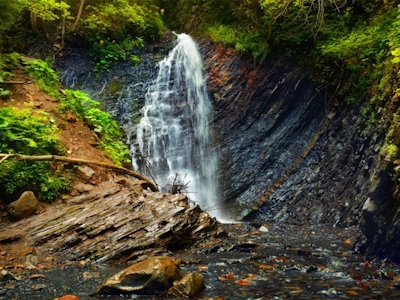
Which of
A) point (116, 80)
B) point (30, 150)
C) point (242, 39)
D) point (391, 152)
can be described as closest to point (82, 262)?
point (30, 150)

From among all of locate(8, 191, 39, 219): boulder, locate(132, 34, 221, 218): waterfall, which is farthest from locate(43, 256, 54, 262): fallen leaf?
locate(132, 34, 221, 218): waterfall

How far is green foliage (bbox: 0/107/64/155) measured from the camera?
21.9 feet

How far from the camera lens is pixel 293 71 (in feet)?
41.0

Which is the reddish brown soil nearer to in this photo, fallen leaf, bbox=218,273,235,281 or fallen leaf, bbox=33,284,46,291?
A: fallen leaf, bbox=33,284,46,291

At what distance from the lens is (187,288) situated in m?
4.05

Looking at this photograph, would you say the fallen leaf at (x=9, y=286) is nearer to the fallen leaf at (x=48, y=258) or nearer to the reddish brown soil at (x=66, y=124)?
the fallen leaf at (x=48, y=258)

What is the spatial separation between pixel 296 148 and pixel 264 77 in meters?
3.17

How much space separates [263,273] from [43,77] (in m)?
8.10

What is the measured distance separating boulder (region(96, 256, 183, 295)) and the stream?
15cm

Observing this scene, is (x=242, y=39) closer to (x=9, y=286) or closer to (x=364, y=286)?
(x=364, y=286)

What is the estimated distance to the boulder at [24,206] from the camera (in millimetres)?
6164

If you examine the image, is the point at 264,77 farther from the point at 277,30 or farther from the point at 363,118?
the point at 363,118

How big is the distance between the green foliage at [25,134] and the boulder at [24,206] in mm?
966

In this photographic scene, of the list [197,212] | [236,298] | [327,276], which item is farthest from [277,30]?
[236,298]
